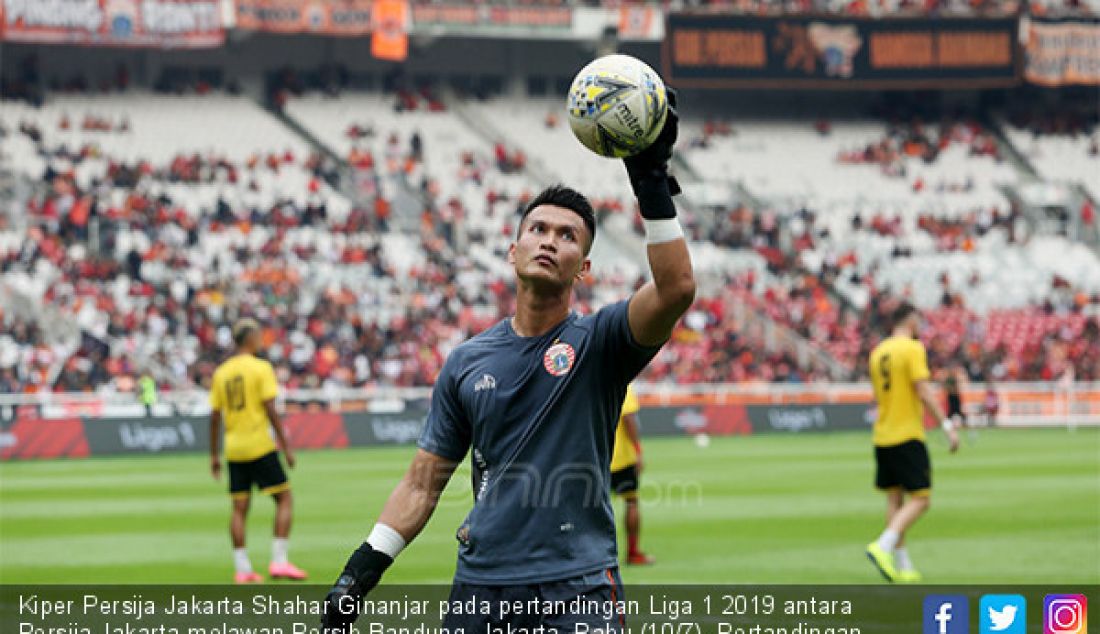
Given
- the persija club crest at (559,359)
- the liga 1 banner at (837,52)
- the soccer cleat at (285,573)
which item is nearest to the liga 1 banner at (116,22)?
the liga 1 banner at (837,52)

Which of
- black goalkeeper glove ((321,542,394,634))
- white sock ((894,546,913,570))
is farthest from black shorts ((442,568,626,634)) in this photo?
white sock ((894,546,913,570))

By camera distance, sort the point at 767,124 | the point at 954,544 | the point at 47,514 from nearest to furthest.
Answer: the point at 954,544
the point at 47,514
the point at 767,124

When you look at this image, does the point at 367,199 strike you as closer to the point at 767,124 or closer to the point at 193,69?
the point at 193,69

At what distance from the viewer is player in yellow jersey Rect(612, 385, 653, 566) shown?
1541 cm

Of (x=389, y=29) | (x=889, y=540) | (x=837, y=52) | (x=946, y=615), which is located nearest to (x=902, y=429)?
(x=889, y=540)

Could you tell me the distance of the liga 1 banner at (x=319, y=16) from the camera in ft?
176

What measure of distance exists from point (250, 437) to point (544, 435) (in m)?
9.42

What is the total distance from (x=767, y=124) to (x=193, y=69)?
20.5 meters

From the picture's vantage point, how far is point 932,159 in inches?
2303

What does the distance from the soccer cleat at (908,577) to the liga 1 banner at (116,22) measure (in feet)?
137

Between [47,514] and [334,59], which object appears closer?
[47,514]

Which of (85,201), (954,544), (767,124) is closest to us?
(954,544)

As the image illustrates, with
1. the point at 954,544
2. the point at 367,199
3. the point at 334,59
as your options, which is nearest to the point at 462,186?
the point at 367,199

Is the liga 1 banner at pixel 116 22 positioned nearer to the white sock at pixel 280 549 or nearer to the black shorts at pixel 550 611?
the white sock at pixel 280 549
